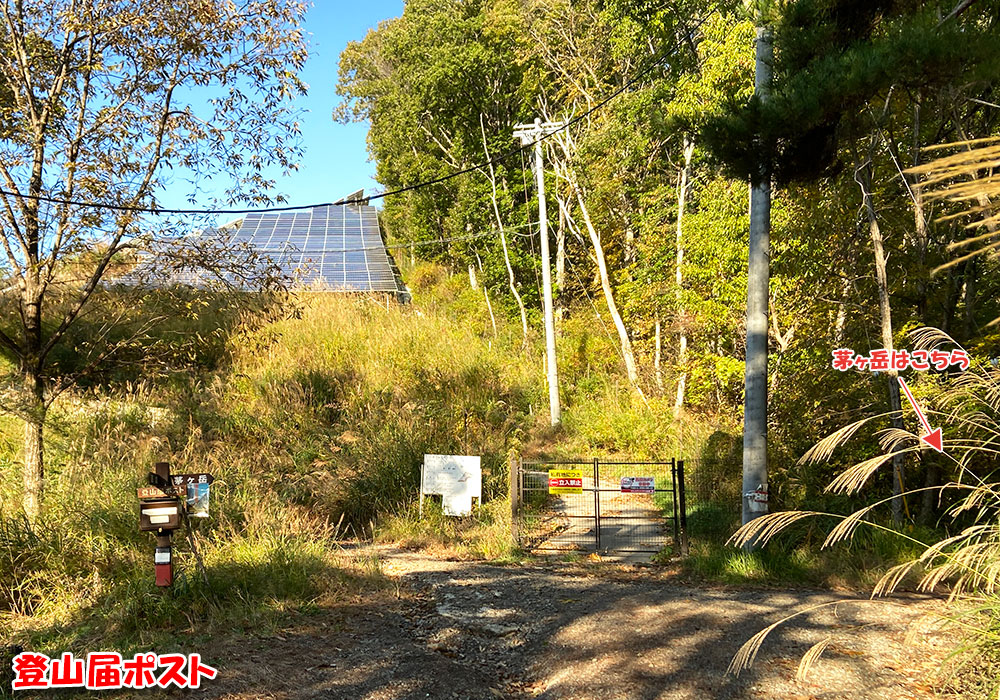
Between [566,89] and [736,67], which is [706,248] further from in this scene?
[566,89]

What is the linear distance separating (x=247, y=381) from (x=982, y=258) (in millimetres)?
13000

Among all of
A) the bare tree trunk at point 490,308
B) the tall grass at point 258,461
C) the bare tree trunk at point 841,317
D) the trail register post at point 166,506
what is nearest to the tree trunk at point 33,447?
the tall grass at point 258,461

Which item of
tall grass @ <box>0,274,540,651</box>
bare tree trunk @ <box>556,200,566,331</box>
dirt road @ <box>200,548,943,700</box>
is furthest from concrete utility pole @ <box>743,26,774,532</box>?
bare tree trunk @ <box>556,200,566,331</box>

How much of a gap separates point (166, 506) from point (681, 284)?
13.3 meters

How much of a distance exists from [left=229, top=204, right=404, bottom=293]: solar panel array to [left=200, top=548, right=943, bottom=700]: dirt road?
1482 cm

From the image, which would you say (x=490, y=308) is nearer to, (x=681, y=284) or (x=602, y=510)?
(x=681, y=284)

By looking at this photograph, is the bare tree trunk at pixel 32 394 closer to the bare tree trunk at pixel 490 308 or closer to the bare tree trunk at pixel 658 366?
the bare tree trunk at pixel 658 366

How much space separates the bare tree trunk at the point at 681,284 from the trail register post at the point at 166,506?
11699 mm

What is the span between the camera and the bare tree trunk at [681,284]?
1617cm

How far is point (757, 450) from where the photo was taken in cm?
884

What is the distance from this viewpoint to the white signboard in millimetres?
11562

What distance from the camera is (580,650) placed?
18.1 ft

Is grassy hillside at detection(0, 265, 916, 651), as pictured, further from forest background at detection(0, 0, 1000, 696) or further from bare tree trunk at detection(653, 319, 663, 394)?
bare tree trunk at detection(653, 319, 663, 394)

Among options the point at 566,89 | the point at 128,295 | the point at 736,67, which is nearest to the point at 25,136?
the point at 128,295
